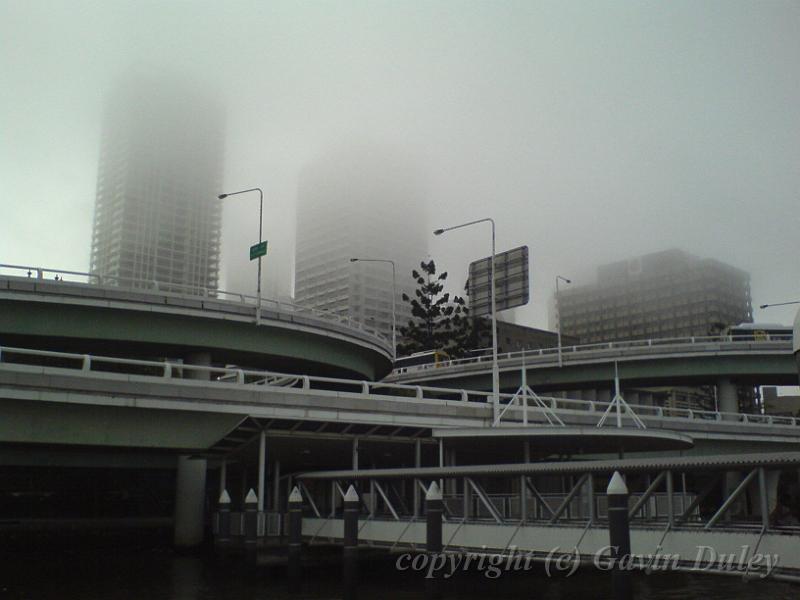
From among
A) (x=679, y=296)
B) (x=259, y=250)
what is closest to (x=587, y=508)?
(x=259, y=250)

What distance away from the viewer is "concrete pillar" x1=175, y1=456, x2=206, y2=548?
1561 inches

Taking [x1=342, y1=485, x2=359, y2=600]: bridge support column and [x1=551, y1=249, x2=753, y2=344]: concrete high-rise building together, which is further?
[x1=551, y1=249, x2=753, y2=344]: concrete high-rise building

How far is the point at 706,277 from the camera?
188500 mm

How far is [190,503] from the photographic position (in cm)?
4106

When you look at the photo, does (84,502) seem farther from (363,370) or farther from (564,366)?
(564,366)

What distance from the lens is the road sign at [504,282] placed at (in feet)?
178

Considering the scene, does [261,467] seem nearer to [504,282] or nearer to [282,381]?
[282,381]

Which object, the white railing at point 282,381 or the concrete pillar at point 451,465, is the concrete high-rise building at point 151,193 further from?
the concrete pillar at point 451,465

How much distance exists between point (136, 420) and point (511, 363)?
181ft

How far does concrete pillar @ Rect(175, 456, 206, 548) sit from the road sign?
68.6ft

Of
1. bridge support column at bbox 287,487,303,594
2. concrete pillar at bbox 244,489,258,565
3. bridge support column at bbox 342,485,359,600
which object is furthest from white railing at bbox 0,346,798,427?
bridge support column at bbox 342,485,359,600

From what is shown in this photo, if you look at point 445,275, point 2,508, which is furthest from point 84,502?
point 445,275

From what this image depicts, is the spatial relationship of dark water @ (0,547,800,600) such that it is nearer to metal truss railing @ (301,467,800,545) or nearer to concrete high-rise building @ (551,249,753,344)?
metal truss railing @ (301,467,800,545)

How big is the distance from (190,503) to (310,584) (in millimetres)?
19337
